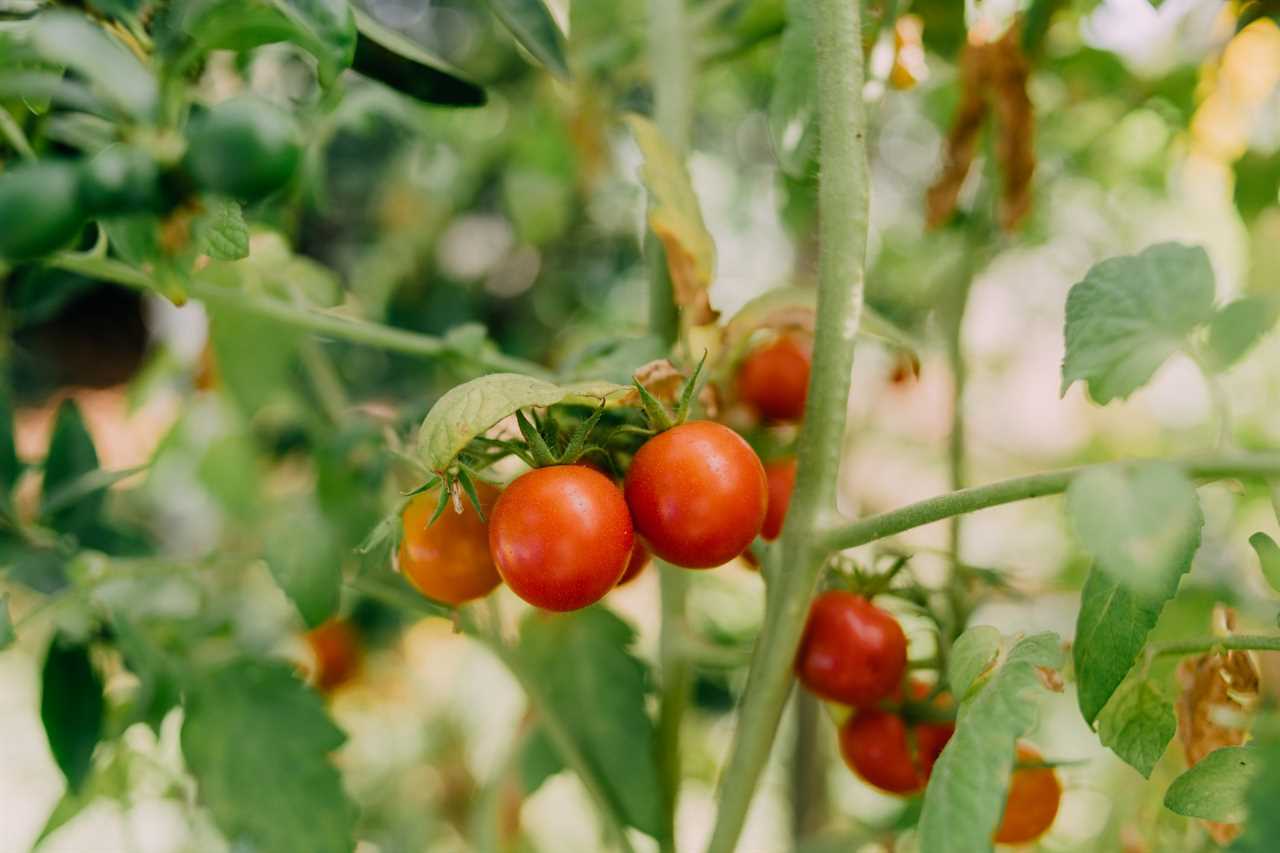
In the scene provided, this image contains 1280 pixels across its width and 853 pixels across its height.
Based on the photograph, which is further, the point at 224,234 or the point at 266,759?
the point at 266,759

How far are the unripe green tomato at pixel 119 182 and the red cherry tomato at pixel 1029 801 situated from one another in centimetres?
50

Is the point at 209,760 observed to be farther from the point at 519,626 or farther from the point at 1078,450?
the point at 1078,450

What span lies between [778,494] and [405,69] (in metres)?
0.30

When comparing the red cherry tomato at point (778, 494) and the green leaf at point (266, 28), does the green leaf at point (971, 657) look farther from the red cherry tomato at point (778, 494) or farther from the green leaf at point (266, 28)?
the green leaf at point (266, 28)

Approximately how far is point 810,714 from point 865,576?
22.4 inches

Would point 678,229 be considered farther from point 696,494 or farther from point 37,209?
point 37,209

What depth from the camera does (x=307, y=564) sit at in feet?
1.99

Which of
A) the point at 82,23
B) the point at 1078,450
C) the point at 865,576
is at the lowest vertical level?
the point at 1078,450

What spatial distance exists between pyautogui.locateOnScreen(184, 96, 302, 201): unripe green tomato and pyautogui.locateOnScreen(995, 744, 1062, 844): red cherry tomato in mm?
471

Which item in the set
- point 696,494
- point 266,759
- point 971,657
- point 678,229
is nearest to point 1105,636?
point 971,657

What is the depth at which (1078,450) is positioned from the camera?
147cm

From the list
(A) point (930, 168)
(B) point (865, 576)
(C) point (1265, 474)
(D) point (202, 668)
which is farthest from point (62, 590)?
(A) point (930, 168)

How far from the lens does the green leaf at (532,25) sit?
20.9 inches

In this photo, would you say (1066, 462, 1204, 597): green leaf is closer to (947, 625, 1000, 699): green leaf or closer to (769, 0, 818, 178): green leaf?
(947, 625, 1000, 699): green leaf
